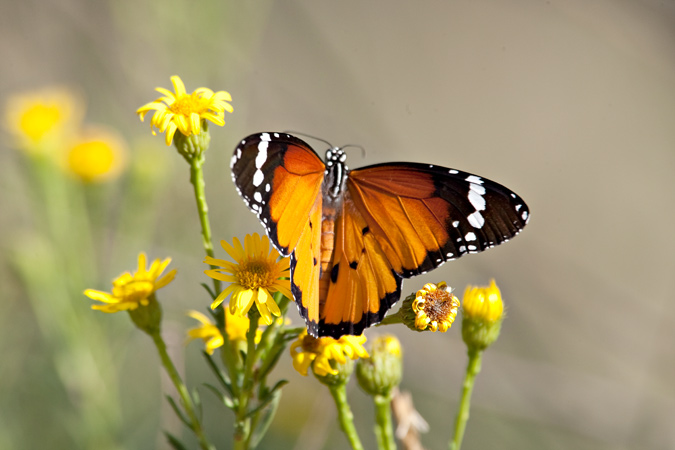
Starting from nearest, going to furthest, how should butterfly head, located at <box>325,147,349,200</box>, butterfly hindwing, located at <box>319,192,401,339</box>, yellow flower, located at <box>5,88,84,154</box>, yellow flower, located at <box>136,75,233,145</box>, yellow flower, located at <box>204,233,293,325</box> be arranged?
yellow flower, located at <box>204,233,293,325</box> → butterfly hindwing, located at <box>319,192,401,339</box> → yellow flower, located at <box>136,75,233,145</box> → butterfly head, located at <box>325,147,349,200</box> → yellow flower, located at <box>5,88,84,154</box>

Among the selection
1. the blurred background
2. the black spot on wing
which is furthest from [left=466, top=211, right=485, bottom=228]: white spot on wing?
the blurred background

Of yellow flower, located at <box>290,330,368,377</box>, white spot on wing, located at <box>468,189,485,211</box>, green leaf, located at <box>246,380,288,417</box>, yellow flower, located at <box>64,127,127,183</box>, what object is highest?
white spot on wing, located at <box>468,189,485,211</box>

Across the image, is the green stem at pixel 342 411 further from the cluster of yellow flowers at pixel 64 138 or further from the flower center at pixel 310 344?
the cluster of yellow flowers at pixel 64 138

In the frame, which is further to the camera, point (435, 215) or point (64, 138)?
point (64, 138)

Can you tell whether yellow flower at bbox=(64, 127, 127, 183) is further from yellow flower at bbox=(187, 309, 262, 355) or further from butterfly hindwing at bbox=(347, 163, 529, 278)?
butterfly hindwing at bbox=(347, 163, 529, 278)

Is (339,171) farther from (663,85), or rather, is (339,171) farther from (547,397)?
(663,85)

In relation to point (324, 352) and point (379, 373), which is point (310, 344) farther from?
point (379, 373)

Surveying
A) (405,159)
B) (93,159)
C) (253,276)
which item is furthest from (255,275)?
(405,159)
